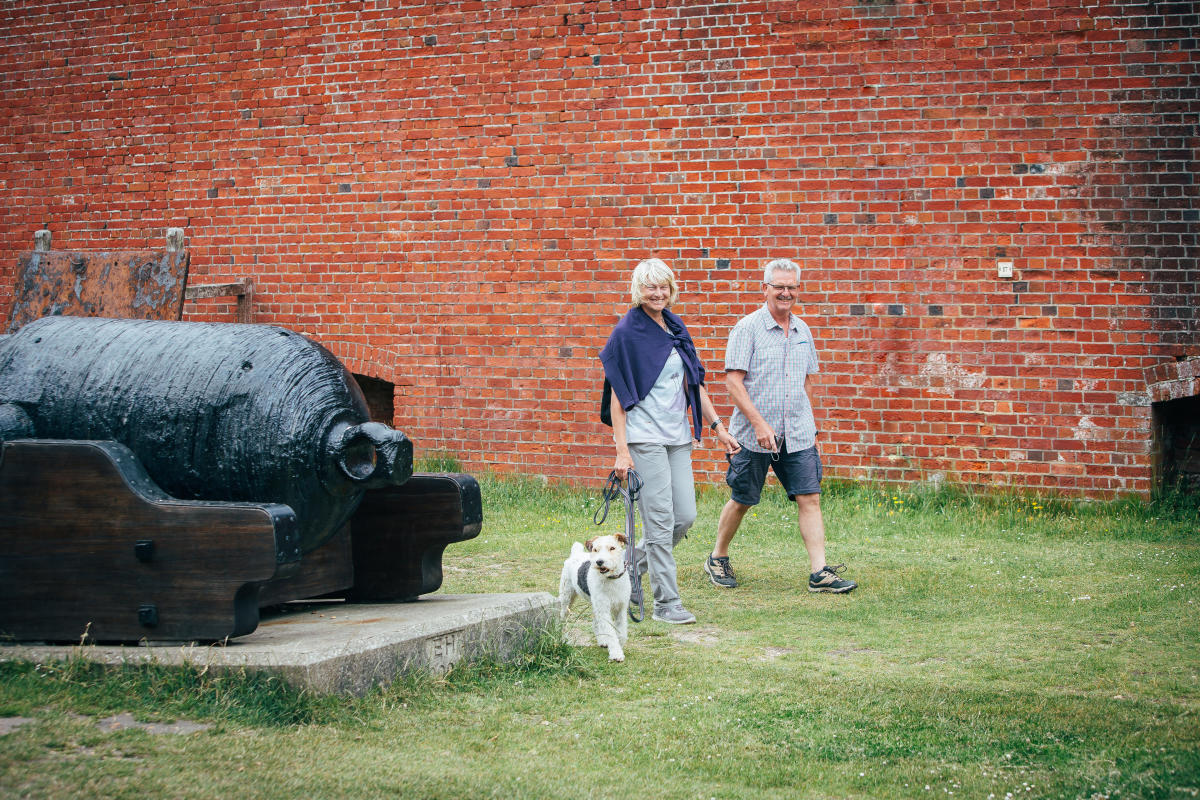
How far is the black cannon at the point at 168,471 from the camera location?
3.97 metres

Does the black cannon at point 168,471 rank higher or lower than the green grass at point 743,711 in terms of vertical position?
higher

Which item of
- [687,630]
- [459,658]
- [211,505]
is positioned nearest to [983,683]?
[687,630]

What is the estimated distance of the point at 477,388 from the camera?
998 cm

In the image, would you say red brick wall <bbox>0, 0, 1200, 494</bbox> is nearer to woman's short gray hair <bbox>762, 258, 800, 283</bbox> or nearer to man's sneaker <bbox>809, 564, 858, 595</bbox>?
woman's short gray hair <bbox>762, 258, 800, 283</bbox>

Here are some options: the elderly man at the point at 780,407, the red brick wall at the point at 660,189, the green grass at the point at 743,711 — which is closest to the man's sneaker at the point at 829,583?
the elderly man at the point at 780,407

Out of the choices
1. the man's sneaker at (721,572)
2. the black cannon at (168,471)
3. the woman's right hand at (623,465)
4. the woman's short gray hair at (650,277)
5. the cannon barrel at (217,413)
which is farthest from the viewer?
the man's sneaker at (721,572)

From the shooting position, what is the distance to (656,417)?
5.68m

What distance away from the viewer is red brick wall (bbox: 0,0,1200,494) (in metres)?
8.45

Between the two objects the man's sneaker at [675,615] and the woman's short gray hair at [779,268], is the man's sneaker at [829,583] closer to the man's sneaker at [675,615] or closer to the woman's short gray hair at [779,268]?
the man's sneaker at [675,615]

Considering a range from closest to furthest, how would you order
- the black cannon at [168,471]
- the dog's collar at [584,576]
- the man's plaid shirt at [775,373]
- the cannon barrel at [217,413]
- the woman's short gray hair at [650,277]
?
the black cannon at [168,471]
the cannon barrel at [217,413]
the dog's collar at [584,576]
the woman's short gray hair at [650,277]
the man's plaid shirt at [775,373]

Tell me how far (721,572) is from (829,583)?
0.63 m

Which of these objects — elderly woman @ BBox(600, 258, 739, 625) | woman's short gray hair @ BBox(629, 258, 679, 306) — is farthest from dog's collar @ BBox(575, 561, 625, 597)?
woman's short gray hair @ BBox(629, 258, 679, 306)

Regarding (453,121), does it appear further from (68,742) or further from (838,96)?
(68,742)

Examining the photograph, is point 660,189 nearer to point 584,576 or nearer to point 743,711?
point 584,576
